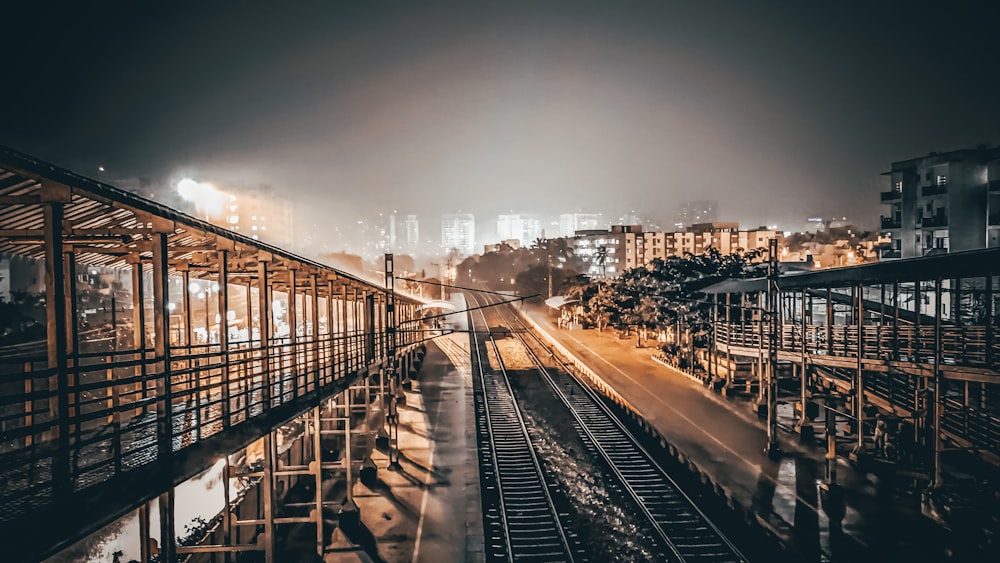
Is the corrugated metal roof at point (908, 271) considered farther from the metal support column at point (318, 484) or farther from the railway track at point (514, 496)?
the metal support column at point (318, 484)

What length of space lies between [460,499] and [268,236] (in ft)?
329

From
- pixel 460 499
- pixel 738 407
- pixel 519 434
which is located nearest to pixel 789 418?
pixel 738 407

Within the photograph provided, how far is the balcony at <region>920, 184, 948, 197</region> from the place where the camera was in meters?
40.5

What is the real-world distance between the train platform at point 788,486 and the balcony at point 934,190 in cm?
3024

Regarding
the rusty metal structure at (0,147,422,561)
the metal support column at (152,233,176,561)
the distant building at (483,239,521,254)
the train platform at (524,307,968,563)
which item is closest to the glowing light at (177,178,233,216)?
the distant building at (483,239,521,254)

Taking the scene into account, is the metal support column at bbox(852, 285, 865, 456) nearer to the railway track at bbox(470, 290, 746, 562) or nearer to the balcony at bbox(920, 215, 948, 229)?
the railway track at bbox(470, 290, 746, 562)

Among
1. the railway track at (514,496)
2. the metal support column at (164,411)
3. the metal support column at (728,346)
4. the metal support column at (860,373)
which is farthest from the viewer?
the metal support column at (728,346)

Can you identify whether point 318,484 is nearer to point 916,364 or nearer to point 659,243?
point 916,364

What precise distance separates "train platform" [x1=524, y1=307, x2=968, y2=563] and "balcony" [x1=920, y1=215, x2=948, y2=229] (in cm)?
2908

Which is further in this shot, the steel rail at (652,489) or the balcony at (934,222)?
the balcony at (934,222)

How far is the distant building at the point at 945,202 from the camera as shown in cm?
3778

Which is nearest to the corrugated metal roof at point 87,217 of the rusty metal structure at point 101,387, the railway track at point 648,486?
the rusty metal structure at point 101,387

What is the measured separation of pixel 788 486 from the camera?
43.9 ft

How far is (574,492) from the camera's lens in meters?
14.1
